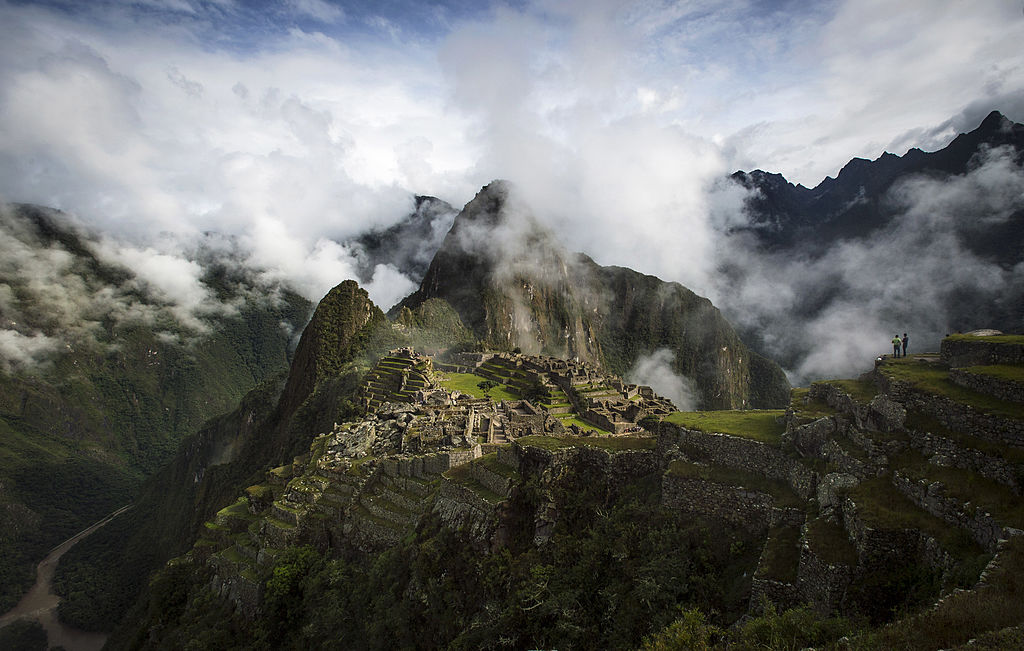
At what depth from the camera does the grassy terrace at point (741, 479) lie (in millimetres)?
10927

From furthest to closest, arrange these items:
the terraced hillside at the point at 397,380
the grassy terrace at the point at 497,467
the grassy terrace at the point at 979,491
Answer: the terraced hillside at the point at 397,380, the grassy terrace at the point at 497,467, the grassy terrace at the point at 979,491

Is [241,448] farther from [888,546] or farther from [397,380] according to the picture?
[888,546]

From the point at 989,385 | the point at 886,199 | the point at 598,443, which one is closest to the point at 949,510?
the point at 989,385

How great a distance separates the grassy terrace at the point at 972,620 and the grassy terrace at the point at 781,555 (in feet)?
7.66

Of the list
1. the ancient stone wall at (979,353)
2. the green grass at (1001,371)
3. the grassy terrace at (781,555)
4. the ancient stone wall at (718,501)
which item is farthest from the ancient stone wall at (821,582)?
the ancient stone wall at (979,353)

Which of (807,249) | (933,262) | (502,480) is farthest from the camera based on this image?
(807,249)

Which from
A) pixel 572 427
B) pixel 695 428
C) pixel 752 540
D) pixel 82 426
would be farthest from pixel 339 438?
pixel 82 426

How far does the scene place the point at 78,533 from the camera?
103750 millimetres

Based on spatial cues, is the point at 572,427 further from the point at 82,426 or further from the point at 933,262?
the point at 82,426

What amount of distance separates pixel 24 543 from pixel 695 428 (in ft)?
432

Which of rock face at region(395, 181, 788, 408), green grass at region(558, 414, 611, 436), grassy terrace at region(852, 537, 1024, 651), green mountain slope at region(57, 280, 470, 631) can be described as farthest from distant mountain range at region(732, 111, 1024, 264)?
grassy terrace at region(852, 537, 1024, 651)

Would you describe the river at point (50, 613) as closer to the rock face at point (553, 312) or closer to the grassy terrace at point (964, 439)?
the grassy terrace at point (964, 439)

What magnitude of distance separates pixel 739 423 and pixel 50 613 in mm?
100205

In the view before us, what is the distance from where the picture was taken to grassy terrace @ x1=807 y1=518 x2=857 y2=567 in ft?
27.9
